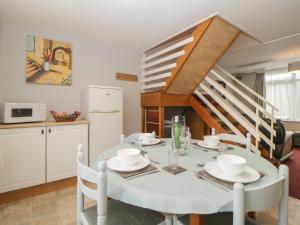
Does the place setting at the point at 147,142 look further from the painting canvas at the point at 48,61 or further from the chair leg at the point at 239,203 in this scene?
the painting canvas at the point at 48,61

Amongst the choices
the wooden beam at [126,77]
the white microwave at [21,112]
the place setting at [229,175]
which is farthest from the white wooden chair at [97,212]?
the wooden beam at [126,77]

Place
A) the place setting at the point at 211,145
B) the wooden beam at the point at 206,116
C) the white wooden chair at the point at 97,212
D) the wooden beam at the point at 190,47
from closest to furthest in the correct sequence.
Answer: the white wooden chair at the point at 97,212, the place setting at the point at 211,145, the wooden beam at the point at 190,47, the wooden beam at the point at 206,116

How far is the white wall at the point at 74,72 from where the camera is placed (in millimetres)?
2430

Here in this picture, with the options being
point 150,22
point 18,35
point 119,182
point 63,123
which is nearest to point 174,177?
point 119,182

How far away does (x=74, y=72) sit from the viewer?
9.73 ft

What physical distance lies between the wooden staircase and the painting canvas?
1510mm

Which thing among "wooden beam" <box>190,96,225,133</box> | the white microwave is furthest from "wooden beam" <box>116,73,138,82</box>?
the white microwave

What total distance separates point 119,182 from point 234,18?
2.43m

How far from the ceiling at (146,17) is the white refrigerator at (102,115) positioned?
36.3 inches

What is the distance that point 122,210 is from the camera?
1.12 m

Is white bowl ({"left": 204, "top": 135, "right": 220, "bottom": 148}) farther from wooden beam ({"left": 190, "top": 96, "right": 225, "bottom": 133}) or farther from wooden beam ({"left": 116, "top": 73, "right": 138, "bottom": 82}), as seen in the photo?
wooden beam ({"left": 116, "top": 73, "right": 138, "bottom": 82})

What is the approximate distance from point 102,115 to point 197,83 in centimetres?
185

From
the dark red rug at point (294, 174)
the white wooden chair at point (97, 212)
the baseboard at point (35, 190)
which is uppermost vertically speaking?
the white wooden chair at point (97, 212)

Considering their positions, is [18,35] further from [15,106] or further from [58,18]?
[15,106]
